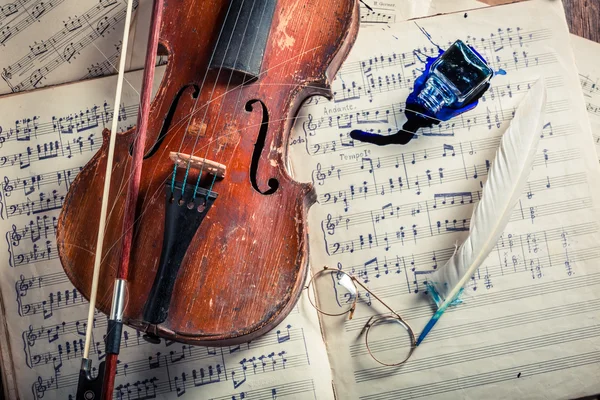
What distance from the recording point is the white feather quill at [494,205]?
136cm

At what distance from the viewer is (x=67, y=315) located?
55.7 inches

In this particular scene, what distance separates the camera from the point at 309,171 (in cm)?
146

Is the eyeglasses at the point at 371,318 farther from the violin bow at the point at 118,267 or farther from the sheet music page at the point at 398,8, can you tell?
the sheet music page at the point at 398,8

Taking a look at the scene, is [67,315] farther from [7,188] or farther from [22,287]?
[7,188]

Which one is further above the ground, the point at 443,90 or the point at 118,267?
the point at 443,90

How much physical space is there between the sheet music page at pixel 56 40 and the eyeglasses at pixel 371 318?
2.70ft

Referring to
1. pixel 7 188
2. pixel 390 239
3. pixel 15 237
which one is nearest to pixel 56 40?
pixel 7 188

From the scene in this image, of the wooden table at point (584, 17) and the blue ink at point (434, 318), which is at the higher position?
the wooden table at point (584, 17)

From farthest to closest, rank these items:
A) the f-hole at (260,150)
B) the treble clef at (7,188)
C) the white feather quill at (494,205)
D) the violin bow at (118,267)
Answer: the treble clef at (7,188)
the white feather quill at (494,205)
the f-hole at (260,150)
the violin bow at (118,267)

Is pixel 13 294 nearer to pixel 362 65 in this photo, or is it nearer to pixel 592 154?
pixel 362 65

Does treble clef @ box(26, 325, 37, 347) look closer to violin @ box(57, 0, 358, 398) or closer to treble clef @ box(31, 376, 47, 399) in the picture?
treble clef @ box(31, 376, 47, 399)

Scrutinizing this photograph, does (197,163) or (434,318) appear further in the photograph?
(434,318)

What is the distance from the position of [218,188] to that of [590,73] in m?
1.10

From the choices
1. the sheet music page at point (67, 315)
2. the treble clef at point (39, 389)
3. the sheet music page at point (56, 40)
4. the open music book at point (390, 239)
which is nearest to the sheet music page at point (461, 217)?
the open music book at point (390, 239)
